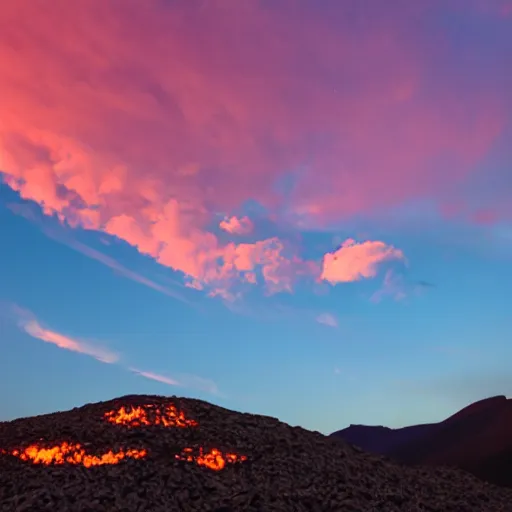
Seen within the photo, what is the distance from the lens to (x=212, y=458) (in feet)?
86.4

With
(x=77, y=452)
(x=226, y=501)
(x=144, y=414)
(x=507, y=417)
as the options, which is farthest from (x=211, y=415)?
(x=507, y=417)

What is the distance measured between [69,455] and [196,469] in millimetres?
5818

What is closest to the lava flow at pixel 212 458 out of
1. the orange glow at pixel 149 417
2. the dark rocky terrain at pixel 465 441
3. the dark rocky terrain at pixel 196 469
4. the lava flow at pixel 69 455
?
the dark rocky terrain at pixel 196 469

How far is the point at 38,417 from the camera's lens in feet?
109

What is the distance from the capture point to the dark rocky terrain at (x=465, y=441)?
4128 centimetres

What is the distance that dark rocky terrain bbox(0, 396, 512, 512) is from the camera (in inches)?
870

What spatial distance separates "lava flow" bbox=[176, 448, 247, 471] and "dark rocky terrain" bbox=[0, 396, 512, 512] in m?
0.05

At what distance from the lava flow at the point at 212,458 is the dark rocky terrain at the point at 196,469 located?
47mm

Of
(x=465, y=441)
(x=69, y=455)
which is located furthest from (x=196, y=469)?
(x=465, y=441)

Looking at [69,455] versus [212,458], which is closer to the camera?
[69,455]

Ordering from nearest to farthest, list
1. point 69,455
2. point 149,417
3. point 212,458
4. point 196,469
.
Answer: point 196,469, point 69,455, point 212,458, point 149,417

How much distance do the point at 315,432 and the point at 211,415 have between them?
5.91m

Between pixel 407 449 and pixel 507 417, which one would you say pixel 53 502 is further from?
pixel 407 449

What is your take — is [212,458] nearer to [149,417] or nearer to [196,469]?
[196,469]
